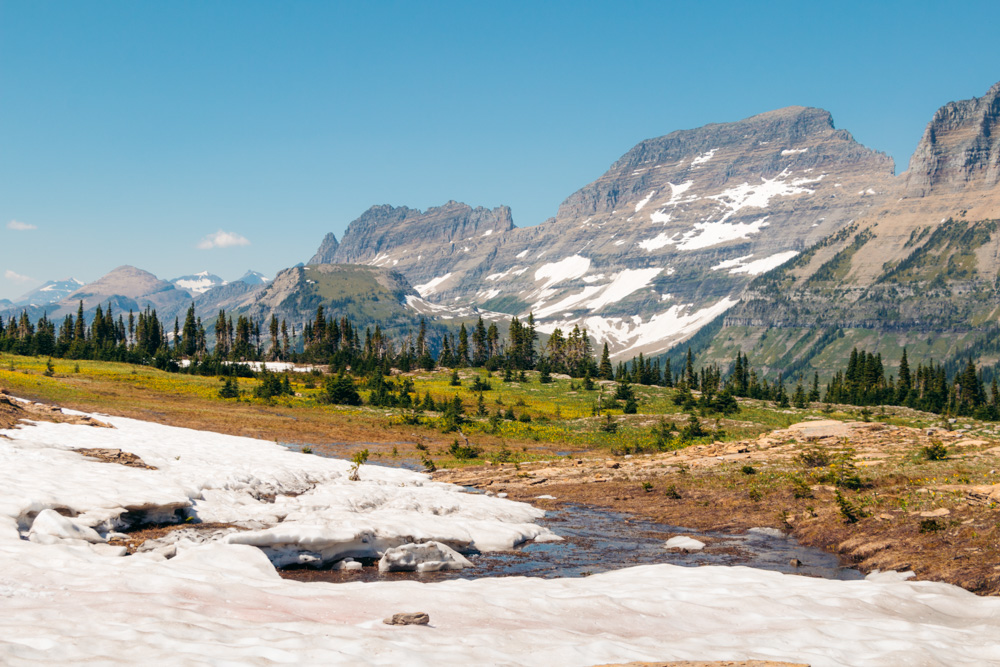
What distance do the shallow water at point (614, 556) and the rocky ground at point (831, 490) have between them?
4.11 ft

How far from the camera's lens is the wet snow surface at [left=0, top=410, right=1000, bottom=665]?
9000 millimetres

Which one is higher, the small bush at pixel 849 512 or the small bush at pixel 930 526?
the small bush at pixel 930 526

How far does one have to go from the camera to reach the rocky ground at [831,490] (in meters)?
19.3

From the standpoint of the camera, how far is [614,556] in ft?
67.7

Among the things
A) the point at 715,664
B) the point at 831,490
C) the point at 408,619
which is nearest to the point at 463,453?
the point at 831,490

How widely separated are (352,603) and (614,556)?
36.4 feet

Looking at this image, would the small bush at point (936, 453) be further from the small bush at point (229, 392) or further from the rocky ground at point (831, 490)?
the small bush at point (229, 392)

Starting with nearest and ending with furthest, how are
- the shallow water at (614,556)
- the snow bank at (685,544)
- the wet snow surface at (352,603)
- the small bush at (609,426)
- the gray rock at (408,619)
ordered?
1. the wet snow surface at (352,603)
2. the gray rock at (408,619)
3. the shallow water at (614,556)
4. the snow bank at (685,544)
5. the small bush at (609,426)

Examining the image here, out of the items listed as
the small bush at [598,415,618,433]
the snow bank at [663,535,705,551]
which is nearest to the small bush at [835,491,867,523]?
the snow bank at [663,535,705,551]

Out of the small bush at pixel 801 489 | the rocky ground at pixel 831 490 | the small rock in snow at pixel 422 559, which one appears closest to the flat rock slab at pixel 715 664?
the small rock in snow at pixel 422 559

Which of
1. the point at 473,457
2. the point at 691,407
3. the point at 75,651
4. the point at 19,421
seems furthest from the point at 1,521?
the point at 691,407

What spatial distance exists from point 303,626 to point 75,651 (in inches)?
120

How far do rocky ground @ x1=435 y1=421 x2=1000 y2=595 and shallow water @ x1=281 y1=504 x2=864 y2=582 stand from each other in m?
1.25

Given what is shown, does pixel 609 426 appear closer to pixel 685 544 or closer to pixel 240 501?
pixel 685 544
